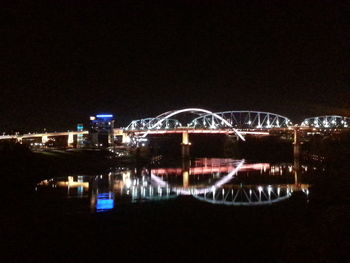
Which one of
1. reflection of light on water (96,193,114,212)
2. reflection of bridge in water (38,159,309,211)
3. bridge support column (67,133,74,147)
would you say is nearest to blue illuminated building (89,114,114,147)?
bridge support column (67,133,74,147)

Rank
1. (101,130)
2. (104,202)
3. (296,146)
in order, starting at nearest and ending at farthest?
(104,202) → (296,146) → (101,130)

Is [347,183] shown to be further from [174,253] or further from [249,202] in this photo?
[174,253]

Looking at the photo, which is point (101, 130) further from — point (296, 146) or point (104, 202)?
point (104, 202)

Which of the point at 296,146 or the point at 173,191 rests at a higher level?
the point at 296,146

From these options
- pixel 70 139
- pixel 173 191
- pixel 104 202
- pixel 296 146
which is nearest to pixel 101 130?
pixel 70 139

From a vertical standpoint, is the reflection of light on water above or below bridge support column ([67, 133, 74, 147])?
below

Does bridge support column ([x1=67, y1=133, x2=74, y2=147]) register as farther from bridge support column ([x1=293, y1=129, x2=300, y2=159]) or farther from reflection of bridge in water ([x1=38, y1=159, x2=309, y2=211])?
reflection of bridge in water ([x1=38, y1=159, x2=309, y2=211])

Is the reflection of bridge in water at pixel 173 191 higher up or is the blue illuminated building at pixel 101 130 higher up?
the blue illuminated building at pixel 101 130

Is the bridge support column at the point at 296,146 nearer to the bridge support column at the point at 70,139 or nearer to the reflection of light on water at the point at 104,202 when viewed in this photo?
the bridge support column at the point at 70,139

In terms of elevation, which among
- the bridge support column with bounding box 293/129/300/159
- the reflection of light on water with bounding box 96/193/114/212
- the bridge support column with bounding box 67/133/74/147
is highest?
the bridge support column with bounding box 67/133/74/147

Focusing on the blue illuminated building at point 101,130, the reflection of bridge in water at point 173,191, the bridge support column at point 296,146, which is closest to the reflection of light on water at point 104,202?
the reflection of bridge in water at point 173,191

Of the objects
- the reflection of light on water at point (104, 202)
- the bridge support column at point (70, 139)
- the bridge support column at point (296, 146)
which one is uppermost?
the bridge support column at point (70, 139)

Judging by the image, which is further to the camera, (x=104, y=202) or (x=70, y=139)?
(x=70, y=139)

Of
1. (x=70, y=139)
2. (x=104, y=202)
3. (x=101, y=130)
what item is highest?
(x=101, y=130)
